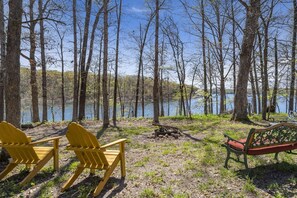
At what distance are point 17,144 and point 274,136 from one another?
13.7 feet

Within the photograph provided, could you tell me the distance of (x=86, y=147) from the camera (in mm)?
3146

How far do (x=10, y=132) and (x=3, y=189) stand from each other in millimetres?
846

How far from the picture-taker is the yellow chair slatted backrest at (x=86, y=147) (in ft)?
10.1

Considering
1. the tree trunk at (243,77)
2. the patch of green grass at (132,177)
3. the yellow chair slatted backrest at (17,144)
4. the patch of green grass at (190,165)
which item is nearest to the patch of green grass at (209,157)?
the patch of green grass at (190,165)

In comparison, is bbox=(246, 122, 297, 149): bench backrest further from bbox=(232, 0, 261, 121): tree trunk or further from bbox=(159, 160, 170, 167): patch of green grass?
bbox=(232, 0, 261, 121): tree trunk

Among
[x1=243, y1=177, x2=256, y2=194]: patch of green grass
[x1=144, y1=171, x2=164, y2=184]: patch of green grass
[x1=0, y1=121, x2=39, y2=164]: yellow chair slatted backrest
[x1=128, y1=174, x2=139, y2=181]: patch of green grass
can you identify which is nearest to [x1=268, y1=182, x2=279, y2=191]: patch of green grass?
[x1=243, y1=177, x2=256, y2=194]: patch of green grass

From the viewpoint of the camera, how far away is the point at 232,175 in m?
3.68

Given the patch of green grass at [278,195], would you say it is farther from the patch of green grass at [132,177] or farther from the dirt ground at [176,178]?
the patch of green grass at [132,177]

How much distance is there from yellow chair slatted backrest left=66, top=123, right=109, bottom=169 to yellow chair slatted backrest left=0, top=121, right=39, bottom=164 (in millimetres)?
848

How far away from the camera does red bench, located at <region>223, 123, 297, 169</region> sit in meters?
3.56

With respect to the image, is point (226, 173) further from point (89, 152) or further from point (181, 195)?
point (89, 152)

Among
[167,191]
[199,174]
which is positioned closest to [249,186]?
[199,174]

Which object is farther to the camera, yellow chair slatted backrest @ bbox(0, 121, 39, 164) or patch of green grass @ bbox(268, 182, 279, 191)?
yellow chair slatted backrest @ bbox(0, 121, 39, 164)

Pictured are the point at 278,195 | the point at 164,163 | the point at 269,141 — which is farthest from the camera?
the point at 164,163
